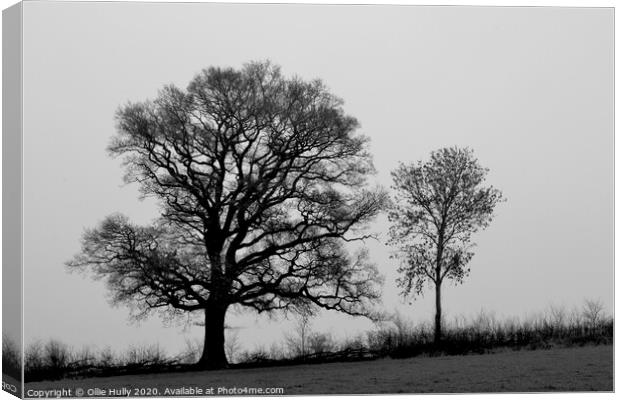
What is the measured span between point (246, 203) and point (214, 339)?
236 centimetres

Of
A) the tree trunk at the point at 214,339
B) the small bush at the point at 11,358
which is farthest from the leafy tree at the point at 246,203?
the small bush at the point at 11,358

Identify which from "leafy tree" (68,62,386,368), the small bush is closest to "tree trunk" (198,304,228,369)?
"leafy tree" (68,62,386,368)

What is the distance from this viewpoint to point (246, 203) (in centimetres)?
2223

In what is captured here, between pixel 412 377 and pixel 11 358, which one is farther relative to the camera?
pixel 412 377

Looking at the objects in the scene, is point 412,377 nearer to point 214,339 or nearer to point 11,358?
point 214,339

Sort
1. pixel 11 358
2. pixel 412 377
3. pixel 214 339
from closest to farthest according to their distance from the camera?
pixel 11 358
pixel 412 377
pixel 214 339

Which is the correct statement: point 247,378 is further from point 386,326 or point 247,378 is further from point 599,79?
point 599,79

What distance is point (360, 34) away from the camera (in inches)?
861

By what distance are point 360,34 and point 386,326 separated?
16.4 ft

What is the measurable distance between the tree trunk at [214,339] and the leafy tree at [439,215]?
3146 mm

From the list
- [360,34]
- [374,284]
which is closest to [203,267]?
[374,284]

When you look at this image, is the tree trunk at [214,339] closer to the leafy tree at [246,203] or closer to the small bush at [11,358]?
the leafy tree at [246,203]

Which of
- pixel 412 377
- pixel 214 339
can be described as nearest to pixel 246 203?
pixel 214 339

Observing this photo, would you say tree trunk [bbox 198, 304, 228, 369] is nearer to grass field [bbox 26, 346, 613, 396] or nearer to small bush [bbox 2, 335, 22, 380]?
grass field [bbox 26, 346, 613, 396]
